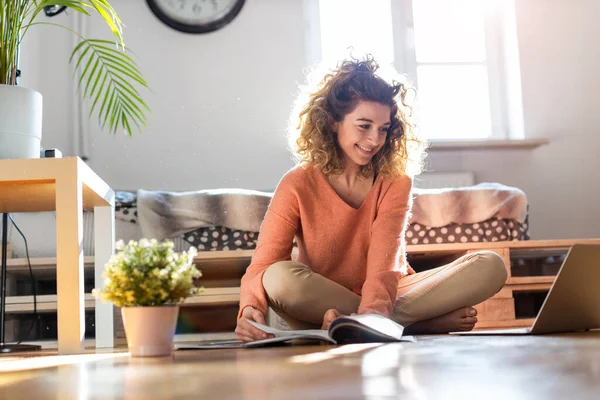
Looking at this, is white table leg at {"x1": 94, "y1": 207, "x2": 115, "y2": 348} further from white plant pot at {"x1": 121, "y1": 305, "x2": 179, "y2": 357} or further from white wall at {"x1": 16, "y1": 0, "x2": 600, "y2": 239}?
white wall at {"x1": 16, "y1": 0, "x2": 600, "y2": 239}

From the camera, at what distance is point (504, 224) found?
8.82 feet

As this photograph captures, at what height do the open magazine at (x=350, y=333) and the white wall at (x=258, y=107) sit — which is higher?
the white wall at (x=258, y=107)

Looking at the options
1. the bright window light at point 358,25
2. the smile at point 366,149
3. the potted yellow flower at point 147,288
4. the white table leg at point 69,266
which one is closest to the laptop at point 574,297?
the smile at point 366,149

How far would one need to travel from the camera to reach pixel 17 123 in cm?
151

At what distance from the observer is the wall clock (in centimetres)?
339

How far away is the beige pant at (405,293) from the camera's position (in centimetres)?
157

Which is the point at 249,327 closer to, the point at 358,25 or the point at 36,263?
the point at 36,263

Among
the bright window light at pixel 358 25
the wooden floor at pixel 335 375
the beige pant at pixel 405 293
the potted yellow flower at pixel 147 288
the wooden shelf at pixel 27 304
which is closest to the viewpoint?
the wooden floor at pixel 335 375

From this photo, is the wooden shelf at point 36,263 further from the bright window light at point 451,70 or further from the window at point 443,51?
the bright window light at point 451,70

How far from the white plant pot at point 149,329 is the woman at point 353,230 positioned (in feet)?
1.53

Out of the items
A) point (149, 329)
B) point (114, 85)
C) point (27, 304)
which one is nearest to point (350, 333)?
point (149, 329)

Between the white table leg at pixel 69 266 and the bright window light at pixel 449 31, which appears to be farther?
the bright window light at pixel 449 31

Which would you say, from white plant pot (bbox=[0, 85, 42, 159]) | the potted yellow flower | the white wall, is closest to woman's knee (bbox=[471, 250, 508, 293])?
the potted yellow flower

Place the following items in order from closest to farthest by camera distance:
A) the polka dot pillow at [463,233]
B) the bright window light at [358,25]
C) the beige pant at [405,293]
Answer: the beige pant at [405,293], the polka dot pillow at [463,233], the bright window light at [358,25]
